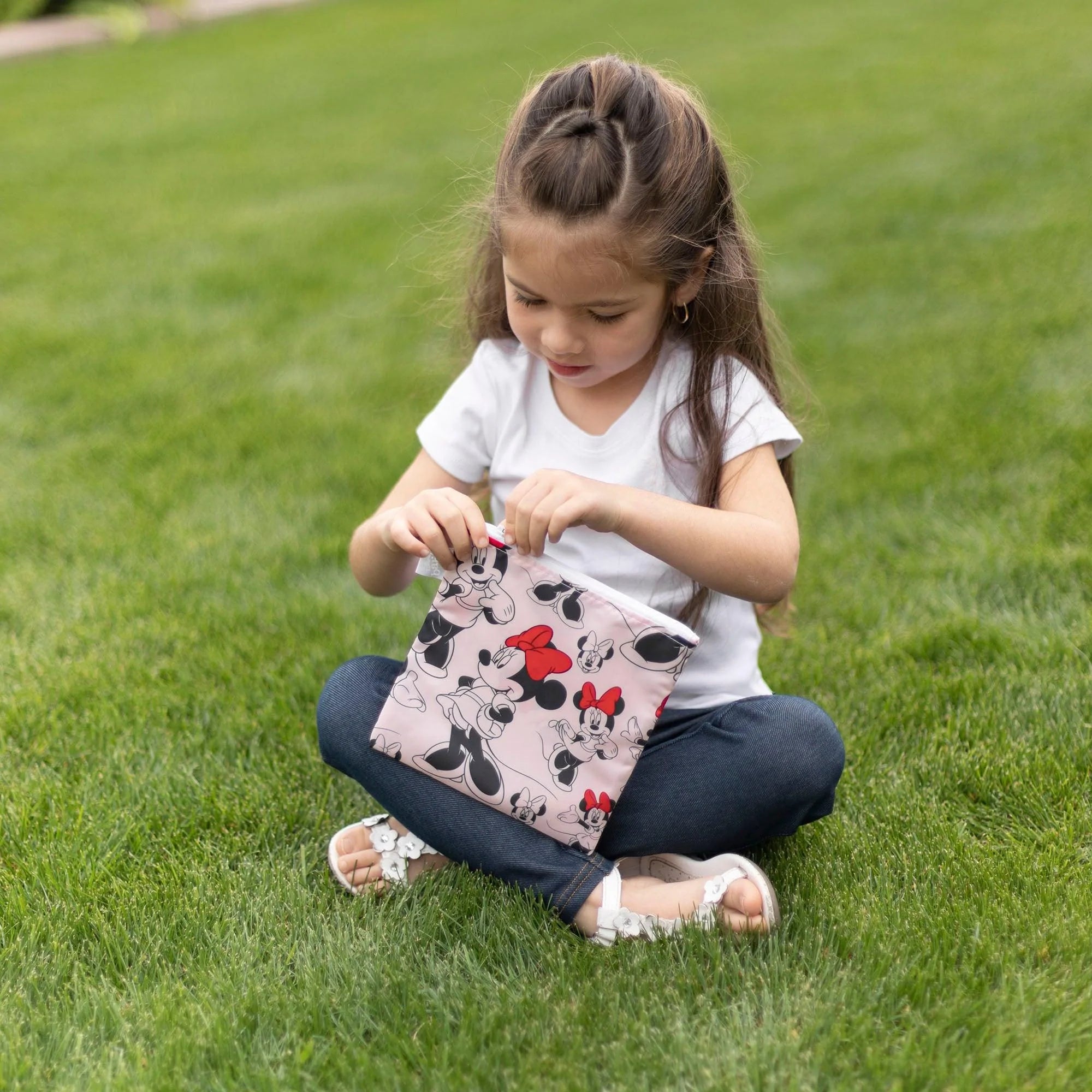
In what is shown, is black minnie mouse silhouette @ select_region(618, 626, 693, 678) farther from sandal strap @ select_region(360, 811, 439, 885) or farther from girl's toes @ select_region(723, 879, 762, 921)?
sandal strap @ select_region(360, 811, 439, 885)

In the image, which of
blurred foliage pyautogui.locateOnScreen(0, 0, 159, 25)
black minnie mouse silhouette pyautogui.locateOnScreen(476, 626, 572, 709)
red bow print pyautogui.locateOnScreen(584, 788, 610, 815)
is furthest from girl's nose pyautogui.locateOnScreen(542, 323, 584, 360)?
blurred foliage pyautogui.locateOnScreen(0, 0, 159, 25)

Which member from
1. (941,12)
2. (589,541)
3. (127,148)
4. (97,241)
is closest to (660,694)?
(589,541)

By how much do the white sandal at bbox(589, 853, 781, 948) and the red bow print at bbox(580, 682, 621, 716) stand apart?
0.24m

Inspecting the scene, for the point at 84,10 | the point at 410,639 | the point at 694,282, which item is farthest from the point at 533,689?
the point at 84,10

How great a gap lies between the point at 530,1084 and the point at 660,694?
1.68 ft

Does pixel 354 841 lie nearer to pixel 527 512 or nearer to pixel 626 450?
pixel 527 512

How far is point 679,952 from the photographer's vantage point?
156 cm

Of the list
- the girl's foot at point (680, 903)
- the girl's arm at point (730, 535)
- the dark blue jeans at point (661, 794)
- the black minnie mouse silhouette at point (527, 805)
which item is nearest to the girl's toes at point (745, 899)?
the girl's foot at point (680, 903)

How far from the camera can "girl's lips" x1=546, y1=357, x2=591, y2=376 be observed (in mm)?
1728

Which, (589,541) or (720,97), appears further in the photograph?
(720,97)

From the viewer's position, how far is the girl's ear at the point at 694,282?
1.73 meters

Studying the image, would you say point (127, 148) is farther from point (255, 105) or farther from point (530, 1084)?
point (530, 1084)

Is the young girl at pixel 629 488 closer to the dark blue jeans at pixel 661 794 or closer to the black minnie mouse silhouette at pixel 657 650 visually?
the dark blue jeans at pixel 661 794

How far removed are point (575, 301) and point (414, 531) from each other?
0.38m
